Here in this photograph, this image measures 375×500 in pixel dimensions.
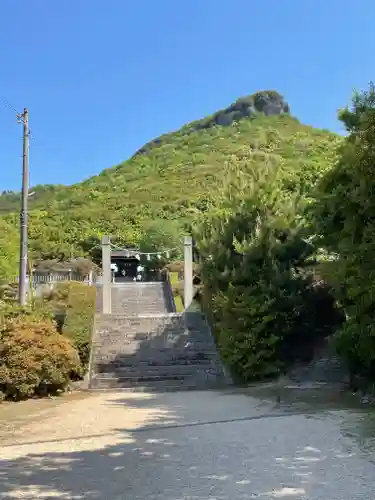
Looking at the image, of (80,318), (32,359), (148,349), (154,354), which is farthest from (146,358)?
(32,359)

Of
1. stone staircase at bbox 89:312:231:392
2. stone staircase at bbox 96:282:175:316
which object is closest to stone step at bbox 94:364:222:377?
stone staircase at bbox 89:312:231:392

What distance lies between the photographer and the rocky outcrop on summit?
319 feet

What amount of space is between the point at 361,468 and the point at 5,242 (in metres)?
25.9

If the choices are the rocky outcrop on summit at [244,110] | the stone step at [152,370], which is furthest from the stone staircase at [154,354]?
the rocky outcrop on summit at [244,110]

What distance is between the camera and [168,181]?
66438 mm

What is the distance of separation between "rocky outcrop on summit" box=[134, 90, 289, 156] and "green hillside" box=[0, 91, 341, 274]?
0.63ft

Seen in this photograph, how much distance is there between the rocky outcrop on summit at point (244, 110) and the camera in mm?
97312

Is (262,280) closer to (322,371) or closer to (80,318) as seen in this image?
(322,371)

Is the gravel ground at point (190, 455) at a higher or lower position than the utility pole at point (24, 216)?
lower

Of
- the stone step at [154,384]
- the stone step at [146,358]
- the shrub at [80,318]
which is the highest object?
the shrub at [80,318]

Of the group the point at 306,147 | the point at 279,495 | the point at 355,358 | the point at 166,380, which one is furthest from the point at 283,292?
the point at 306,147

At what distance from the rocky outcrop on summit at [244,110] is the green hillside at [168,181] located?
19 centimetres

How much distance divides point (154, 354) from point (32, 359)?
4.24 meters

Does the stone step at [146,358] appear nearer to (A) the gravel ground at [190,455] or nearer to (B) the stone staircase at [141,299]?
(B) the stone staircase at [141,299]
